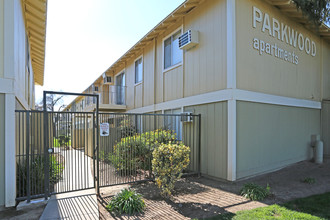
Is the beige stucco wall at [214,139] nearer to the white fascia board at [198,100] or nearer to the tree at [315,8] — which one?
the white fascia board at [198,100]

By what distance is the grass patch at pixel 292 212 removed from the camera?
162 inches

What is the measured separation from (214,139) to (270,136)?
6.96ft

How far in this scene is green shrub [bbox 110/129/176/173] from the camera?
7117mm

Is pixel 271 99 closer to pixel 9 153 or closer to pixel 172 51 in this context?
pixel 172 51

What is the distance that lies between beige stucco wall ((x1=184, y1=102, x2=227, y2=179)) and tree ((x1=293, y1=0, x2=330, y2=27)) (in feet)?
12.3

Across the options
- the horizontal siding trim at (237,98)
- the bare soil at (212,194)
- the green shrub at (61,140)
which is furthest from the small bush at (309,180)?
the green shrub at (61,140)

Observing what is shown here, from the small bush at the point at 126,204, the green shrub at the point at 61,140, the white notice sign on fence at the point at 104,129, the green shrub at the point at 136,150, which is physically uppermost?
the white notice sign on fence at the point at 104,129

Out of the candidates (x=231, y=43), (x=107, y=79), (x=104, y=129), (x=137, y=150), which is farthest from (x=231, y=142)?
(x=107, y=79)

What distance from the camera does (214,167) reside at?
281 inches

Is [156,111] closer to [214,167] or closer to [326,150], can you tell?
[214,167]

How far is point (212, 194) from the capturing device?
5586 millimetres

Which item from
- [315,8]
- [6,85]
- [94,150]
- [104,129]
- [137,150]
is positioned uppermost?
[315,8]

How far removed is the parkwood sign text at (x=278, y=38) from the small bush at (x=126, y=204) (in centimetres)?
595

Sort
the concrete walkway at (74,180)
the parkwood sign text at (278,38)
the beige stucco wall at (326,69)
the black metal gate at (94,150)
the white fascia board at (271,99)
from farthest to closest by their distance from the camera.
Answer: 1. the beige stucco wall at (326,69)
2. the parkwood sign text at (278,38)
3. the white fascia board at (271,99)
4. the concrete walkway at (74,180)
5. the black metal gate at (94,150)
